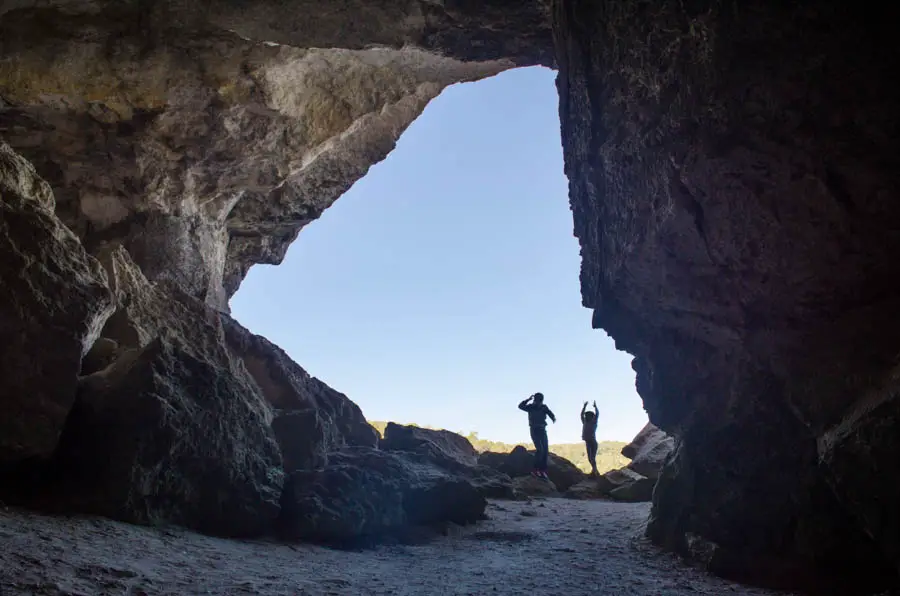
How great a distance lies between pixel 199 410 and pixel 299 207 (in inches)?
348

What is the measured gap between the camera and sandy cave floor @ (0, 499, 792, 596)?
3406 mm

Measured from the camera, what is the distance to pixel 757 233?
524cm

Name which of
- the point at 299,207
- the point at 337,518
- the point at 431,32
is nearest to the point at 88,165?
the point at 299,207

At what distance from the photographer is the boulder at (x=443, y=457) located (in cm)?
1158

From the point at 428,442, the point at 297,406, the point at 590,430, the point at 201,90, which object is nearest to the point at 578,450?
the point at 590,430

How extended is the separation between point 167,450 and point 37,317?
1.76 metres

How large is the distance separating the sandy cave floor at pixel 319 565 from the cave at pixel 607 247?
60 centimetres

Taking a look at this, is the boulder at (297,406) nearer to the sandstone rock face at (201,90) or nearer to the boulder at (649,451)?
the sandstone rock face at (201,90)

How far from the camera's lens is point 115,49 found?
30.2 ft

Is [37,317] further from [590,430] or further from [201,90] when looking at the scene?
[590,430]

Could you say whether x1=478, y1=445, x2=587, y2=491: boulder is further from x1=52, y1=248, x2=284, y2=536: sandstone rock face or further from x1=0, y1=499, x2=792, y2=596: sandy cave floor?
x1=52, y1=248, x2=284, y2=536: sandstone rock face

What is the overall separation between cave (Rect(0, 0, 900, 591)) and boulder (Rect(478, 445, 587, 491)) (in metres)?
6.36

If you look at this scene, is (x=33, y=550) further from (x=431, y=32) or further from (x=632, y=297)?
(x=431, y=32)

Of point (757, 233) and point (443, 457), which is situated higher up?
point (757, 233)
